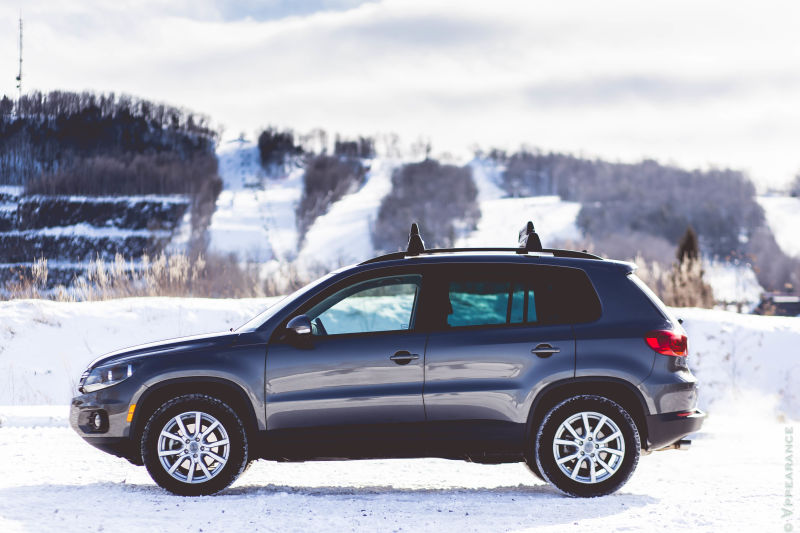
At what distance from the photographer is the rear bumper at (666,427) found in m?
6.35

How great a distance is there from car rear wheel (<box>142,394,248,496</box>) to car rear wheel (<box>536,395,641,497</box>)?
2.20m

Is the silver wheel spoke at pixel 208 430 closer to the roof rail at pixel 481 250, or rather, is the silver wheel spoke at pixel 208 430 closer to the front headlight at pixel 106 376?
the front headlight at pixel 106 376

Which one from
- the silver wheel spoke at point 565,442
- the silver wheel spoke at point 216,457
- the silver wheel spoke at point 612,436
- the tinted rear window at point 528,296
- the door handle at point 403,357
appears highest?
the tinted rear window at point 528,296

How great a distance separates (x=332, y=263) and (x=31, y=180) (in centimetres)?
1335

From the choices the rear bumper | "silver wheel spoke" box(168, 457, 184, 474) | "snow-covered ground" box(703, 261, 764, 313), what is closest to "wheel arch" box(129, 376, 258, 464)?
"silver wheel spoke" box(168, 457, 184, 474)

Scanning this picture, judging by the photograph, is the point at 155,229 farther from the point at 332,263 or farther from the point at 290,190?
the point at 290,190

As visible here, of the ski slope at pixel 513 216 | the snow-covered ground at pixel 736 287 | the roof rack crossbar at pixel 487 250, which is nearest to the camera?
the roof rack crossbar at pixel 487 250

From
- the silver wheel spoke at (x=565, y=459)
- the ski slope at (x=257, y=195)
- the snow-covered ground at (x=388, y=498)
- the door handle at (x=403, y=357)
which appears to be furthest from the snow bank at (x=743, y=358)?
the ski slope at (x=257, y=195)

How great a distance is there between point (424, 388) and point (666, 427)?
5.87 feet

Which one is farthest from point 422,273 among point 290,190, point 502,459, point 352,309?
point 290,190

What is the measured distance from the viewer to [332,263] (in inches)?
1071

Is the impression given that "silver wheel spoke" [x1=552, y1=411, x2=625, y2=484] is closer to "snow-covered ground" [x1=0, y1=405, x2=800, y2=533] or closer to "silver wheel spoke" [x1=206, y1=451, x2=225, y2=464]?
"snow-covered ground" [x1=0, y1=405, x2=800, y2=533]

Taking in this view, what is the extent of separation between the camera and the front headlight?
6.44m

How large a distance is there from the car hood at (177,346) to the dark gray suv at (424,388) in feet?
0.06
